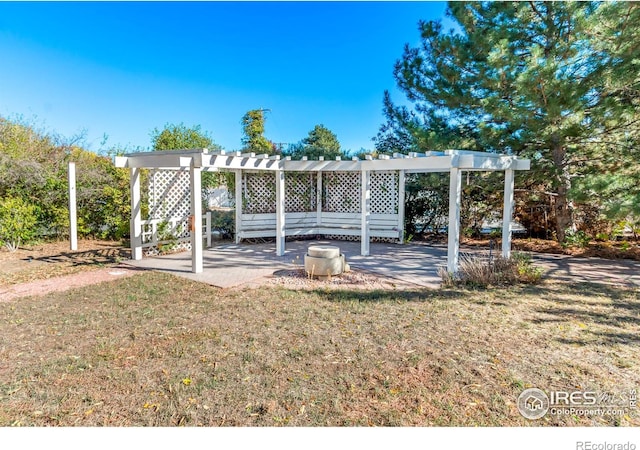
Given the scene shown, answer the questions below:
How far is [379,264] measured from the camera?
26.2 feet

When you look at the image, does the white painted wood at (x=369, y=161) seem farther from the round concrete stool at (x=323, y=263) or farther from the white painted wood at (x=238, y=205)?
the round concrete stool at (x=323, y=263)

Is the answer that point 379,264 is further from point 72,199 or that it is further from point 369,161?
point 72,199

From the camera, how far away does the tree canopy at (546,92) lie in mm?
7363

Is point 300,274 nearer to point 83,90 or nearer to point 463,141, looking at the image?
point 463,141

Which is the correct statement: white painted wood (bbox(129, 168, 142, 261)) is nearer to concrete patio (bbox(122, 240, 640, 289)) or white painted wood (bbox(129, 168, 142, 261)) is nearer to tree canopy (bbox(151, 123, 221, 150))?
concrete patio (bbox(122, 240, 640, 289))

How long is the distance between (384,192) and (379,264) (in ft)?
12.8

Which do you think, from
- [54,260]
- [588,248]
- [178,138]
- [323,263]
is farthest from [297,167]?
[178,138]

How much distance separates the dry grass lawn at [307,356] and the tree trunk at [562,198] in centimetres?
438

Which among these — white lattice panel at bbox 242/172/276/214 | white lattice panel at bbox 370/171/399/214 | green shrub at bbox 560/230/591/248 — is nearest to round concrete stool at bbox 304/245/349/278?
white lattice panel at bbox 242/172/276/214

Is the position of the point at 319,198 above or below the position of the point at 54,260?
above

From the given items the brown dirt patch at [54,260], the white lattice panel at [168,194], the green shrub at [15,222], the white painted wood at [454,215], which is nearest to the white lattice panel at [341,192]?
the white lattice panel at [168,194]

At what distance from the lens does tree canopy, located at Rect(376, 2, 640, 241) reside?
7363mm

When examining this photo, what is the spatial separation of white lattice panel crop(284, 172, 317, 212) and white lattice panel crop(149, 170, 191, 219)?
3.15 meters
